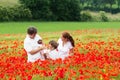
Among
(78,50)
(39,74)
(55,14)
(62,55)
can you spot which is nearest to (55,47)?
(62,55)

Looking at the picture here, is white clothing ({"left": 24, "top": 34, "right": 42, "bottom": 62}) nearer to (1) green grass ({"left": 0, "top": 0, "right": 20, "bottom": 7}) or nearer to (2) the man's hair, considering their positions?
(2) the man's hair

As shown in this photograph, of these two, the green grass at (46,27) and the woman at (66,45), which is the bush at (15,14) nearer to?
the green grass at (46,27)

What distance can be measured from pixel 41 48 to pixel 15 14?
6760 cm

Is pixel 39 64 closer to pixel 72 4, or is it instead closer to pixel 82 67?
pixel 82 67

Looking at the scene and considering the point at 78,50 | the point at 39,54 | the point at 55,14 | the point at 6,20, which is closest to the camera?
the point at 39,54

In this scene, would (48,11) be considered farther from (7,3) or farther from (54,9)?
(7,3)

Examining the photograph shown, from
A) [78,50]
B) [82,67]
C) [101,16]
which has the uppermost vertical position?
[82,67]

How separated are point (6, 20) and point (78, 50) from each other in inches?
2471

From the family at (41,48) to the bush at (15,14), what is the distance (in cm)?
6305

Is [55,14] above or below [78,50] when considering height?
below

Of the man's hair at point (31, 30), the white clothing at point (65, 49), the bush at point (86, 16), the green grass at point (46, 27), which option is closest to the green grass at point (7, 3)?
the bush at point (86, 16)

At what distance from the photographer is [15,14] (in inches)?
3137

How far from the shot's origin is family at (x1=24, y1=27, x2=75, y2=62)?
12922 mm

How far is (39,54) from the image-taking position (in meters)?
13.2
